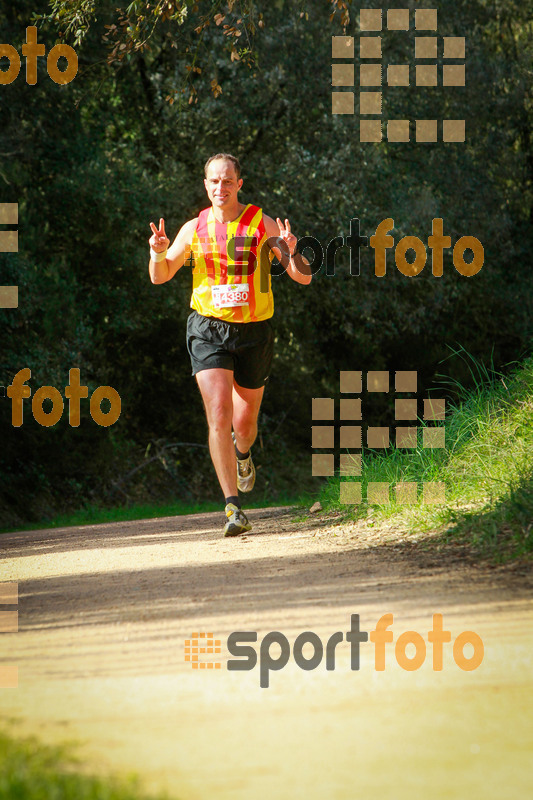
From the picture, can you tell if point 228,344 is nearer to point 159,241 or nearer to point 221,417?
point 221,417

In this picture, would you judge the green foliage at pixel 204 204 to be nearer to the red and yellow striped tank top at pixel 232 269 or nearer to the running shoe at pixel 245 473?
the running shoe at pixel 245 473

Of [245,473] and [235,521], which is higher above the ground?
[245,473]

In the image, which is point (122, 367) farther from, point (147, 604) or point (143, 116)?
point (147, 604)

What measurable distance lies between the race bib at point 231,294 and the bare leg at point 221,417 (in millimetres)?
451

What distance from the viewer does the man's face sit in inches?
270

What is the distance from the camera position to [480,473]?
21.6 feet

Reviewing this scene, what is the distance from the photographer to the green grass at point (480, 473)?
17.7 ft

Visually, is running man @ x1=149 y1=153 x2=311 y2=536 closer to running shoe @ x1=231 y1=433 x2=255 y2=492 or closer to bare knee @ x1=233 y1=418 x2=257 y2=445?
bare knee @ x1=233 y1=418 x2=257 y2=445

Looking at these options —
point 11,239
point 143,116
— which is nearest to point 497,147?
point 143,116

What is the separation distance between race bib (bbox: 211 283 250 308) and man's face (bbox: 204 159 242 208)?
570 mm

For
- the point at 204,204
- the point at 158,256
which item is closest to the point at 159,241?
the point at 158,256

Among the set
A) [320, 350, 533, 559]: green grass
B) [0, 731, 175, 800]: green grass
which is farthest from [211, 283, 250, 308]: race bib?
[0, 731, 175, 800]: green grass

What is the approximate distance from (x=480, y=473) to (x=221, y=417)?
1.74 m

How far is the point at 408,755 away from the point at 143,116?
1607 cm
